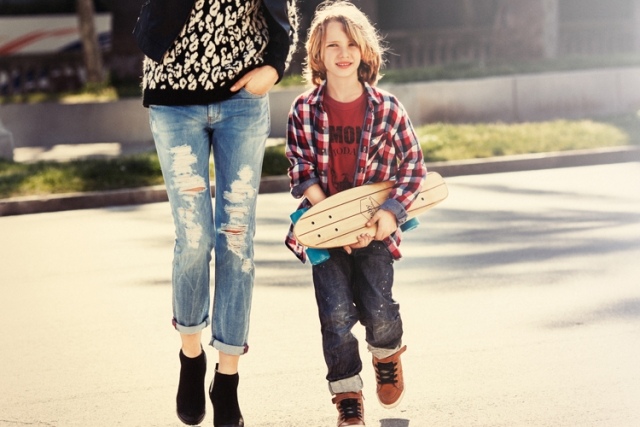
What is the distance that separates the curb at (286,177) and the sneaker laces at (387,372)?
22.4 feet

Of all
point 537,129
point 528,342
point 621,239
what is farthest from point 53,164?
point 528,342

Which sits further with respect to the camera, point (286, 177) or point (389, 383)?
point (286, 177)

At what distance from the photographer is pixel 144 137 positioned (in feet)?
57.1

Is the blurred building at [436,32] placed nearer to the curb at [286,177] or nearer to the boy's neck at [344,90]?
the curb at [286,177]

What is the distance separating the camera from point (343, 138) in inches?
174

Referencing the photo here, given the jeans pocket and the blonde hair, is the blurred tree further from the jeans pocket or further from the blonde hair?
the jeans pocket

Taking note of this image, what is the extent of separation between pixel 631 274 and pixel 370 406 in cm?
295

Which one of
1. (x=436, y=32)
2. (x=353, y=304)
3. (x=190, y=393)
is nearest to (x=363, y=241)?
(x=353, y=304)

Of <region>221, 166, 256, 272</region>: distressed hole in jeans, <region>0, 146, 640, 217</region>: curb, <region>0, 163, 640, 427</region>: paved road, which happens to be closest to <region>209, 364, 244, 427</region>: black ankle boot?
<region>0, 163, 640, 427</region>: paved road

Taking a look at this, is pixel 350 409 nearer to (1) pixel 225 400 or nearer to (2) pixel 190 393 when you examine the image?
(1) pixel 225 400

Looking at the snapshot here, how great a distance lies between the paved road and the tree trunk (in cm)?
945

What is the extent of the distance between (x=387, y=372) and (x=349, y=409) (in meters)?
0.29

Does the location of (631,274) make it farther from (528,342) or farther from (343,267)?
(343,267)

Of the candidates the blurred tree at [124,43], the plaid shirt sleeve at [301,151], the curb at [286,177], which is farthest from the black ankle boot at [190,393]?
the blurred tree at [124,43]
